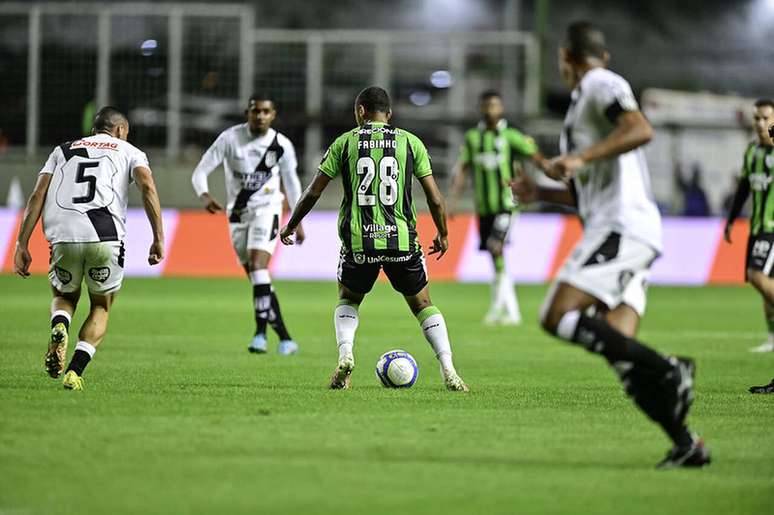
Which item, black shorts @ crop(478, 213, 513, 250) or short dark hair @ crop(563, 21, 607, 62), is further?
black shorts @ crop(478, 213, 513, 250)

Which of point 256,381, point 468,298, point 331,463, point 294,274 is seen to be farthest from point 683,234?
point 331,463

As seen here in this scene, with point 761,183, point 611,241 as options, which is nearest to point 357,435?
point 611,241

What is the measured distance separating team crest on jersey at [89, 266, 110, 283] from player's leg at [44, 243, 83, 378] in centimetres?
9

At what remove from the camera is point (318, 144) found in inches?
1352

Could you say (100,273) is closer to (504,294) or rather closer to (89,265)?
(89,265)

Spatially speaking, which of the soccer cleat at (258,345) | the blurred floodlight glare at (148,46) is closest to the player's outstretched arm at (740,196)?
the soccer cleat at (258,345)

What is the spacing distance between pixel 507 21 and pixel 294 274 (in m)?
16.6

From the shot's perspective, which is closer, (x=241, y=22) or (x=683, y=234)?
(x=683, y=234)

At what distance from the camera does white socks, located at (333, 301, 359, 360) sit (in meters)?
10.2

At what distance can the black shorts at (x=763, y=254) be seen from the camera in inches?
540

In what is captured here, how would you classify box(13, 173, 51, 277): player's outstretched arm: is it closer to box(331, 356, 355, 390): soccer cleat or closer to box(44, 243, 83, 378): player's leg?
box(44, 243, 83, 378): player's leg

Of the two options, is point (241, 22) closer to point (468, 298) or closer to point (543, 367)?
point (468, 298)

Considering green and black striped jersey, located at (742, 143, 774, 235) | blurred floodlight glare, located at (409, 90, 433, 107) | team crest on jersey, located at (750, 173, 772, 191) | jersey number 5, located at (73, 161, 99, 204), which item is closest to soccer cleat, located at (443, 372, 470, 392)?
jersey number 5, located at (73, 161, 99, 204)

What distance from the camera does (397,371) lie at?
10383 millimetres
